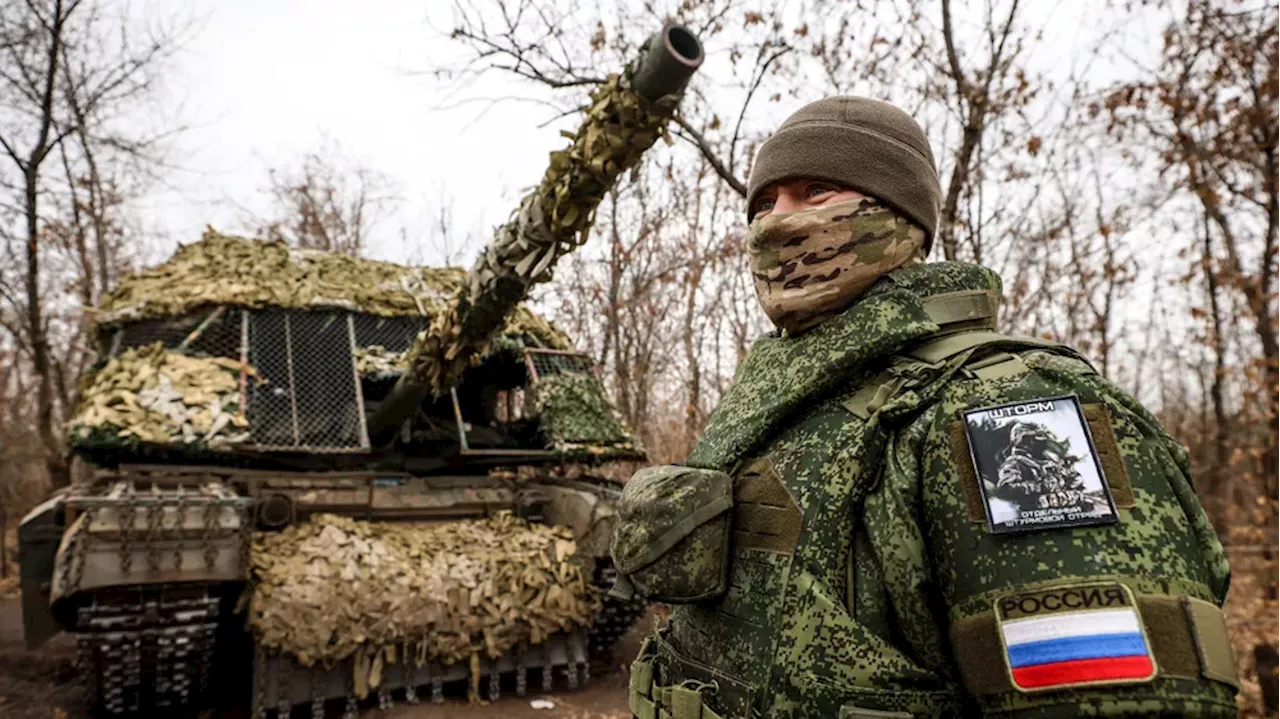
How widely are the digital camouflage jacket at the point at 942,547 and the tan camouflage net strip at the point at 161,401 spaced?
4718mm

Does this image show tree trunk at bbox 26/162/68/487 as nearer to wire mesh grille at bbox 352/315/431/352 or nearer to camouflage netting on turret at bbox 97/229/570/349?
camouflage netting on turret at bbox 97/229/570/349

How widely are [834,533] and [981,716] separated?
328 millimetres

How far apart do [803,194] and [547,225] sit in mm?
2342

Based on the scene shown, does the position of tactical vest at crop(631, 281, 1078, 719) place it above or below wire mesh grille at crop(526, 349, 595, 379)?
below

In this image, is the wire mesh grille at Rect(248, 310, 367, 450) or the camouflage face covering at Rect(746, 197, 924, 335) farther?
the wire mesh grille at Rect(248, 310, 367, 450)

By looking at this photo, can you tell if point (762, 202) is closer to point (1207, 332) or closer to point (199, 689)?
point (199, 689)

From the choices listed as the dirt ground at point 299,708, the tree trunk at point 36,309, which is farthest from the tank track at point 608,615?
the tree trunk at point 36,309

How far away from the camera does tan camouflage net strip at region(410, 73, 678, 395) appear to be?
3188 mm

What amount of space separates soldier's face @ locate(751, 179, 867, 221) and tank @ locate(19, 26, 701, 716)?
1.38 m

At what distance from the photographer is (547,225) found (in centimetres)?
380

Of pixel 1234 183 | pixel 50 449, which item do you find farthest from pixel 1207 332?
pixel 50 449

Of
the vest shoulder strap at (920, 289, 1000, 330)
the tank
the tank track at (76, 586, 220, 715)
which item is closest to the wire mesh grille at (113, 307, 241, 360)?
the tank

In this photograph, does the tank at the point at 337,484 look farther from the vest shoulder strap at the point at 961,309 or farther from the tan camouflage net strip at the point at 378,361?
the vest shoulder strap at the point at 961,309

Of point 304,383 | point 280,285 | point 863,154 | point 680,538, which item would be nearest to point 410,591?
point 304,383
